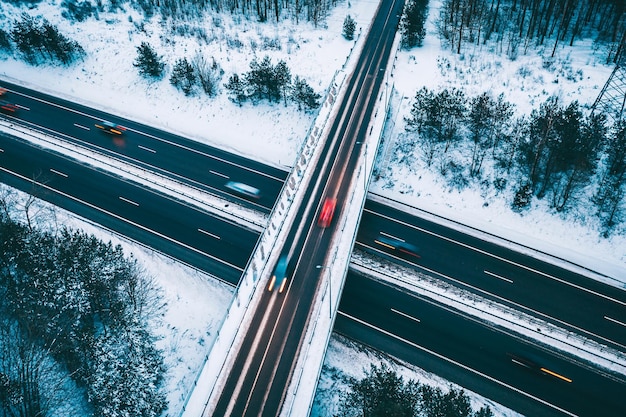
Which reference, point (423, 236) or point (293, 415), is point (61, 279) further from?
point (423, 236)

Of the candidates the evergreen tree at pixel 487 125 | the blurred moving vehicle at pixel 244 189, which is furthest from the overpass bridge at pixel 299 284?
the evergreen tree at pixel 487 125

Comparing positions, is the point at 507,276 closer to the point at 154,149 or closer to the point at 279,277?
the point at 279,277

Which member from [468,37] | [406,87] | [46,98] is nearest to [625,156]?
[406,87]

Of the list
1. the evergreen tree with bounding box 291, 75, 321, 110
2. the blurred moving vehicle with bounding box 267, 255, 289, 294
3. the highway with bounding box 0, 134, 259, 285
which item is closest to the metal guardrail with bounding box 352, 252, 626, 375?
the blurred moving vehicle with bounding box 267, 255, 289, 294

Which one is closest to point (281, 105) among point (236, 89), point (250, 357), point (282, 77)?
point (282, 77)

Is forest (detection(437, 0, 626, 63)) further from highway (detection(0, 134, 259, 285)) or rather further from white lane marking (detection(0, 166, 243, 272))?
white lane marking (detection(0, 166, 243, 272))

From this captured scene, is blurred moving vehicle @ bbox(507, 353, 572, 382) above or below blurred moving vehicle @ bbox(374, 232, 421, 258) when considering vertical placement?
below

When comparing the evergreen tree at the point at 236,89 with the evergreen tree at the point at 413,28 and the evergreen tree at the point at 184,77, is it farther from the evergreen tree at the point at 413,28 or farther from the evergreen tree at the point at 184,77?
the evergreen tree at the point at 413,28
